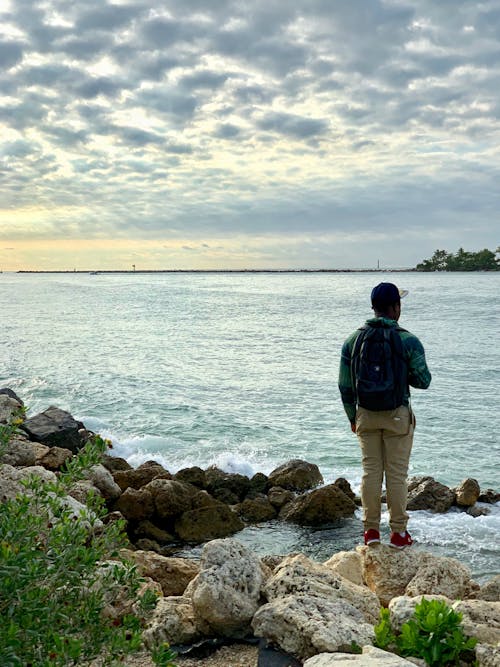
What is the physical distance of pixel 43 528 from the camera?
3.37m

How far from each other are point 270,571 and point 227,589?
1.26m

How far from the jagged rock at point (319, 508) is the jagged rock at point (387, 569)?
399 cm

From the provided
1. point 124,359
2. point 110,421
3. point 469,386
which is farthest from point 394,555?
point 124,359

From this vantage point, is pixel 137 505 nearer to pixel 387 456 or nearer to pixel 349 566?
pixel 349 566

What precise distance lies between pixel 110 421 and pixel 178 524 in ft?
28.9

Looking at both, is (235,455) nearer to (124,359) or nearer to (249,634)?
(249,634)

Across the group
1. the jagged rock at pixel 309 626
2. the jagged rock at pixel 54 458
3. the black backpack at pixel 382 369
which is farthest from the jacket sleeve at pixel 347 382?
the jagged rock at pixel 54 458

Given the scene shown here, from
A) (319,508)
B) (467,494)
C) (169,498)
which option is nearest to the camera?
(169,498)

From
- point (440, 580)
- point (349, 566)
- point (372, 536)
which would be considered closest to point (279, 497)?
point (372, 536)

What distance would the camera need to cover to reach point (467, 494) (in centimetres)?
1123

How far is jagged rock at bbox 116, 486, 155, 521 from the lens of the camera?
1001 cm

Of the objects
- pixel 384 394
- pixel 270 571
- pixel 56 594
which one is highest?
pixel 384 394

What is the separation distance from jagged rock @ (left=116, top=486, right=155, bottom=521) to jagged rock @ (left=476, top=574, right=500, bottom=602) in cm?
526

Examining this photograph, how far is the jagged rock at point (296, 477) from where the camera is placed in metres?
12.1
